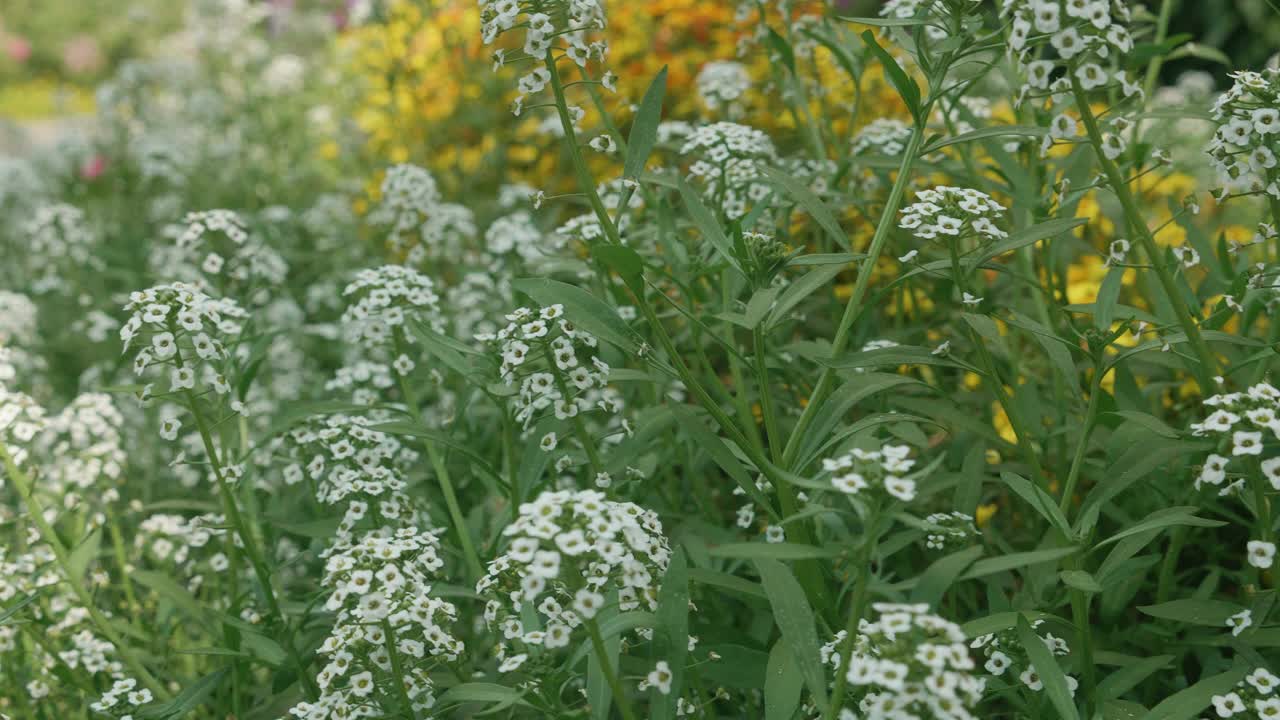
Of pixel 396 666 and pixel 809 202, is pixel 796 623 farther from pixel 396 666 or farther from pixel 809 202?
pixel 809 202

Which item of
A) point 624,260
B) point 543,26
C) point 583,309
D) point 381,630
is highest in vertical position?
point 543,26

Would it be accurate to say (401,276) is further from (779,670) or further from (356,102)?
(356,102)

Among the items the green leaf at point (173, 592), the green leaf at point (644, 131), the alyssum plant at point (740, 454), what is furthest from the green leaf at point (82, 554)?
the green leaf at point (644, 131)

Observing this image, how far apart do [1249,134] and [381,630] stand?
204cm

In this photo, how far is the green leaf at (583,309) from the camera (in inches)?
88.5

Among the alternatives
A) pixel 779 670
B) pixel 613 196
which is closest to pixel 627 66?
pixel 613 196

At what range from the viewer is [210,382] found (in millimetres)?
2684

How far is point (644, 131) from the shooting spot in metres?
2.40

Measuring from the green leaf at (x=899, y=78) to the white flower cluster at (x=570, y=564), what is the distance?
0.98 m

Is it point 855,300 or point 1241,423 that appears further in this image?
point 855,300

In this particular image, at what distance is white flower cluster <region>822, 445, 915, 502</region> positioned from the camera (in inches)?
70.4

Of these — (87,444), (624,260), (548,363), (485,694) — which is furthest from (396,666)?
(87,444)

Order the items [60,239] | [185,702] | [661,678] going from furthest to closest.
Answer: [60,239] → [185,702] → [661,678]

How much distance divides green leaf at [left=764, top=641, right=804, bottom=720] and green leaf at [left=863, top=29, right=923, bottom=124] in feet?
3.60
